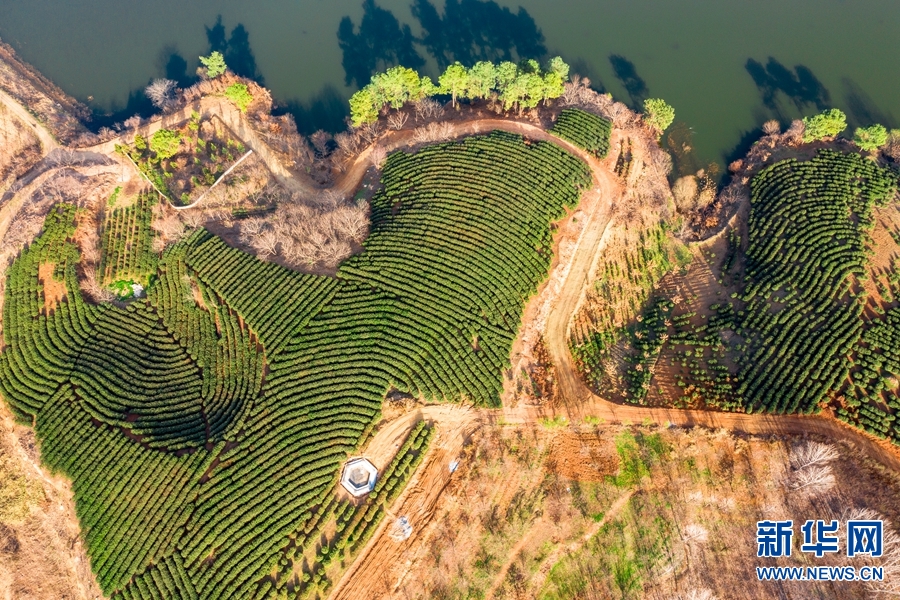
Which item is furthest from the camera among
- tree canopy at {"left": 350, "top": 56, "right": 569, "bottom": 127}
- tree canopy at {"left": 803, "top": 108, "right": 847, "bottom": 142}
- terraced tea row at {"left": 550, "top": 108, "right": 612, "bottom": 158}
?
tree canopy at {"left": 350, "top": 56, "right": 569, "bottom": 127}

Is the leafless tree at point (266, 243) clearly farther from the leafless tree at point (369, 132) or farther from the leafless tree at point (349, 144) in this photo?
the leafless tree at point (369, 132)

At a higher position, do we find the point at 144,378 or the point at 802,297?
the point at 802,297

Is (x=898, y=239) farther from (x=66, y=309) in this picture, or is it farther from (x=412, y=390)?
(x=66, y=309)

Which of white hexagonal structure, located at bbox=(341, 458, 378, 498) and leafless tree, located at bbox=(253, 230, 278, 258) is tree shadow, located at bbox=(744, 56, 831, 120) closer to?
leafless tree, located at bbox=(253, 230, 278, 258)

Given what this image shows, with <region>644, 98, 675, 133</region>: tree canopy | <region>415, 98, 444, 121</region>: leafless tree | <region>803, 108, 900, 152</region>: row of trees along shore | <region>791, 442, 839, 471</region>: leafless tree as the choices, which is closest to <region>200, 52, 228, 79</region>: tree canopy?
<region>415, 98, 444, 121</region>: leafless tree

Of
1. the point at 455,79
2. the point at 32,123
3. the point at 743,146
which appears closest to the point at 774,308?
the point at 743,146

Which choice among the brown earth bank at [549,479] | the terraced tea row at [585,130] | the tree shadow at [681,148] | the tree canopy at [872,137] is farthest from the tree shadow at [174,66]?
the tree canopy at [872,137]

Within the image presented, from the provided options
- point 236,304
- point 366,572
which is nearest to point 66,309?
point 236,304

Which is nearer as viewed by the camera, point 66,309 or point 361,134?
point 66,309
